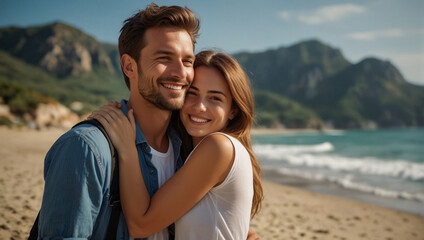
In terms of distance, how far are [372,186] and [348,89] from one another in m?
119

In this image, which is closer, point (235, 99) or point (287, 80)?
point (235, 99)

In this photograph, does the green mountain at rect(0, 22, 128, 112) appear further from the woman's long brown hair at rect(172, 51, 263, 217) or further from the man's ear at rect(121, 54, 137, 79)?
the man's ear at rect(121, 54, 137, 79)

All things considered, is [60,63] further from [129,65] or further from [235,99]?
[235,99]

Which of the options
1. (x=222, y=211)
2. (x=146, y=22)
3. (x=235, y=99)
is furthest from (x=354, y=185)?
(x=146, y=22)

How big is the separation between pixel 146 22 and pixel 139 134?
0.88 metres

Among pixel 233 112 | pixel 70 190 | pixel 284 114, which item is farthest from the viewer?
pixel 284 114

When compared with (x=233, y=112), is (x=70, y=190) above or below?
below

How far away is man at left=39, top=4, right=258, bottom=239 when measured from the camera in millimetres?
1573

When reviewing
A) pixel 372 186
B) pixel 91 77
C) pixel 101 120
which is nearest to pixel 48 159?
pixel 101 120

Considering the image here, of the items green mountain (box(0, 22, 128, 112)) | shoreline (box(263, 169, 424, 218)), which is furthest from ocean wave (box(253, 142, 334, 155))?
green mountain (box(0, 22, 128, 112))

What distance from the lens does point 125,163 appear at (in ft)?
6.27

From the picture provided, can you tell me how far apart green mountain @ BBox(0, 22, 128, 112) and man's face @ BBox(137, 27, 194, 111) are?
6447cm

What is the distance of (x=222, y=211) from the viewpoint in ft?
6.98

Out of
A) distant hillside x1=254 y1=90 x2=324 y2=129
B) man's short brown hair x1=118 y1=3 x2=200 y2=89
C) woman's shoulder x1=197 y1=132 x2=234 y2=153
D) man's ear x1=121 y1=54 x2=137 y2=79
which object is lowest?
distant hillside x1=254 y1=90 x2=324 y2=129
